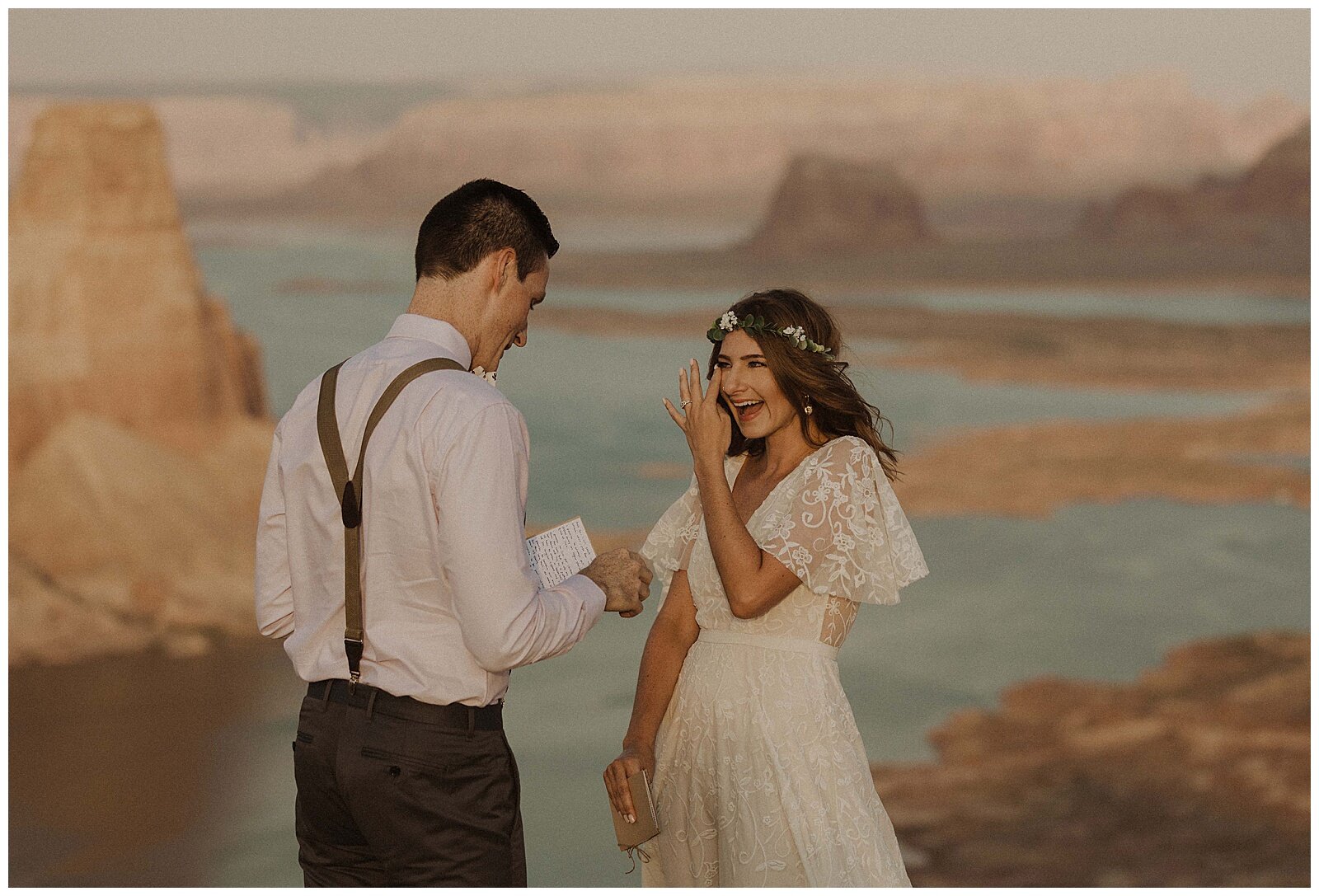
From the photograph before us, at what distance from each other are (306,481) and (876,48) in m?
6.47

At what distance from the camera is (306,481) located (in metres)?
2.10

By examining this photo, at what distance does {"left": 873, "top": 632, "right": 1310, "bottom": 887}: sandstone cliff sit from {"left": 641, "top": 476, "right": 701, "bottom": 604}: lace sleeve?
184 inches

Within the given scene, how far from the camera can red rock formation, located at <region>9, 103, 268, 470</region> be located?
776cm

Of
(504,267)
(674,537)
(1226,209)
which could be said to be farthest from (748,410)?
(1226,209)

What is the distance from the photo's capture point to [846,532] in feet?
8.38

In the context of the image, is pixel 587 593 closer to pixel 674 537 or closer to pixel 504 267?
pixel 504 267

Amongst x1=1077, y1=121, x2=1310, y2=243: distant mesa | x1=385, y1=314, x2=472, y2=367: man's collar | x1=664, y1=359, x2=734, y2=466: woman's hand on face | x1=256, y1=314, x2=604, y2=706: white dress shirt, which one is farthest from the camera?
x1=1077, y1=121, x2=1310, y2=243: distant mesa

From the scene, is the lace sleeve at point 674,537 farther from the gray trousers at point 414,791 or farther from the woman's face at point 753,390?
the gray trousers at point 414,791

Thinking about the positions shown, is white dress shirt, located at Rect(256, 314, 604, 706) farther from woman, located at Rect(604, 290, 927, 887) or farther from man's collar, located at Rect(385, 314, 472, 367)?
woman, located at Rect(604, 290, 927, 887)

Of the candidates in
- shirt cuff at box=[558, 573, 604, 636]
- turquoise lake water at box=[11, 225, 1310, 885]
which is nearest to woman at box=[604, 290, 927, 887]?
shirt cuff at box=[558, 573, 604, 636]

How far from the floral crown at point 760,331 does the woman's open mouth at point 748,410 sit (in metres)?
0.12

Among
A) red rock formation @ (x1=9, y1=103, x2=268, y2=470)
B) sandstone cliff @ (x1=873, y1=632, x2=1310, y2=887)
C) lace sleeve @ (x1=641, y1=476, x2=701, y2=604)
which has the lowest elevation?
lace sleeve @ (x1=641, y1=476, x2=701, y2=604)

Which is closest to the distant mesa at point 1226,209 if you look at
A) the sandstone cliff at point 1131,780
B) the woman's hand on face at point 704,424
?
the sandstone cliff at point 1131,780

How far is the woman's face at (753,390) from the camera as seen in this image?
2.66 meters
